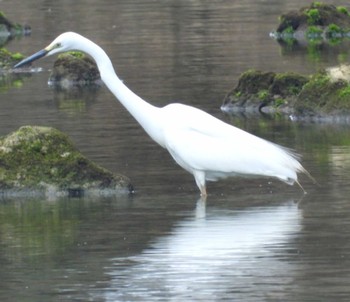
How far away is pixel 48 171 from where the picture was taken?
45.5 ft

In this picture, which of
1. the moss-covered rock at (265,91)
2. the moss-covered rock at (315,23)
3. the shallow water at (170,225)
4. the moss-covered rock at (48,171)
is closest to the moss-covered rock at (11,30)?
the moss-covered rock at (315,23)

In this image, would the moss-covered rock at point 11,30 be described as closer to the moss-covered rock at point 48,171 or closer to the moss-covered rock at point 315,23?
the moss-covered rock at point 315,23

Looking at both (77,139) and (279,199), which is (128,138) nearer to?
(77,139)

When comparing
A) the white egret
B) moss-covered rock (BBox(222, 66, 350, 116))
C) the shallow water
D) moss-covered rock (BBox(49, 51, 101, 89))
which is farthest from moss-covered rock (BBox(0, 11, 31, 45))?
the white egret

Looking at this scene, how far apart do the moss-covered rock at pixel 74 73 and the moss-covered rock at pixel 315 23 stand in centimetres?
885

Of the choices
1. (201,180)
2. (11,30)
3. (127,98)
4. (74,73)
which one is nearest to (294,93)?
(74,73)

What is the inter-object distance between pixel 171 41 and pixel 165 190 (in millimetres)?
19203

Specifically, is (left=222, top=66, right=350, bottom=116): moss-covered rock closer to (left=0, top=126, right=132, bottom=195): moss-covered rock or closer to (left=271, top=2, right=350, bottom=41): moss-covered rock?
(left=0, top=126, right=132, bottom=195): moss-covered rock

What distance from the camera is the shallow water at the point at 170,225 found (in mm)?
9883

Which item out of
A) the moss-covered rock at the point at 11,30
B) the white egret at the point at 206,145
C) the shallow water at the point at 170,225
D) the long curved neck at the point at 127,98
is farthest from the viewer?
the moss-covered rock at the point at 11,30

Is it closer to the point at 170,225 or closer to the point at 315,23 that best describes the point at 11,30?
the point at 315,23

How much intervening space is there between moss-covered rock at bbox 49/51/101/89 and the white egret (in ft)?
37.6

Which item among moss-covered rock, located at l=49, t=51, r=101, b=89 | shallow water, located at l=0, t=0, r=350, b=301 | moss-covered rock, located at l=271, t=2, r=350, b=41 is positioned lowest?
shallow water, located at l=0, t=0, r=350, b=301

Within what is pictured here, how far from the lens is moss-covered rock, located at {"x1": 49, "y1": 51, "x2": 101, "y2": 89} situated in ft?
82.5
